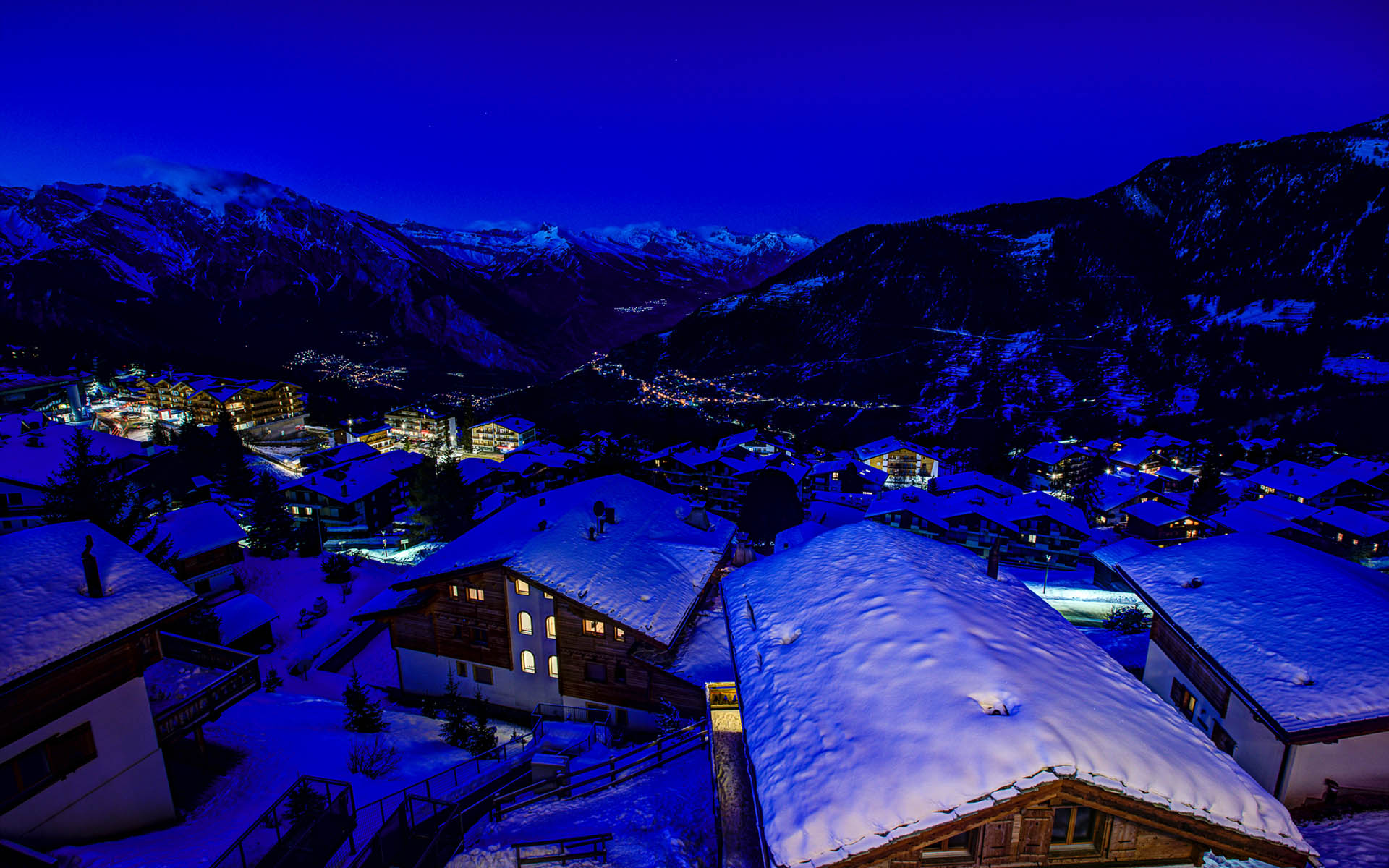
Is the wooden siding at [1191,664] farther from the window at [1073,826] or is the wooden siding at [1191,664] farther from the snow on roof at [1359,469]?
the snow on roof at [1359,469]

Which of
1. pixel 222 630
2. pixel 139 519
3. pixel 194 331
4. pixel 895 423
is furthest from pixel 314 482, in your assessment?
pixel 194 331

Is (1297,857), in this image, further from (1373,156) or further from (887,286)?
(1373,156)

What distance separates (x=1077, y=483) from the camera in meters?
77.8

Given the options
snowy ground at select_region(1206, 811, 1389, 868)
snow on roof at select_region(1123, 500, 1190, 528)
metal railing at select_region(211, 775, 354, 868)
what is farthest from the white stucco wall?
snow on roof at select_region(1123, 500, 1190, 528)

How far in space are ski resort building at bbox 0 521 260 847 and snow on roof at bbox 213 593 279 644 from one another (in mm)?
15454

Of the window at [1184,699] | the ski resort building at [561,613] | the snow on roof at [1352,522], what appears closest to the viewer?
the window at [1184,699]

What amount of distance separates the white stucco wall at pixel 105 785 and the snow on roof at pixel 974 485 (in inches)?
2519

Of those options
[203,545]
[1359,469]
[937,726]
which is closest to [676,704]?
[937,726]

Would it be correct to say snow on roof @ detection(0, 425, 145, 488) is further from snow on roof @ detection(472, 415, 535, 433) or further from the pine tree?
snow on roof @ detection(472, 415, 535, 433)

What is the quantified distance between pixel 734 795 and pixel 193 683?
532 inches

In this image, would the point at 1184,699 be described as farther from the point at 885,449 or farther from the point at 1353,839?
the point at 885,449

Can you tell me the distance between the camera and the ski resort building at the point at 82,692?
9328 mm

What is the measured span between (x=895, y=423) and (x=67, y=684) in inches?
5368

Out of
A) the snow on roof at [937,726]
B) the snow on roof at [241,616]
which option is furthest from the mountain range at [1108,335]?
the snow on roof at [937,726]
